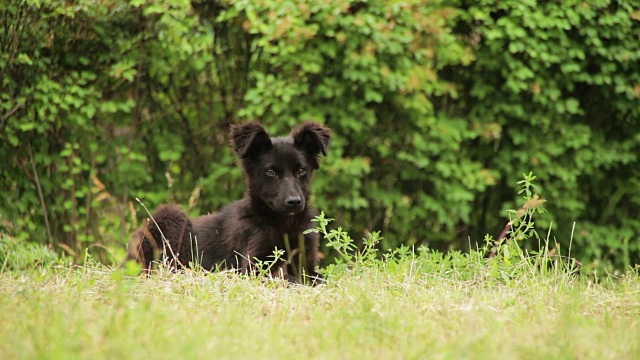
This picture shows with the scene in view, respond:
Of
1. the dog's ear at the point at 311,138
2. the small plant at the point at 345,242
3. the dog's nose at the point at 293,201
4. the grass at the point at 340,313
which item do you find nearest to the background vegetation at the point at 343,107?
the dog's ear at the point at 311,138

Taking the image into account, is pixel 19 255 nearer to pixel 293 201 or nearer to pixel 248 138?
pixel 248 138

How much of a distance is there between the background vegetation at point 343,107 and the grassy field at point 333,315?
2.82 metres

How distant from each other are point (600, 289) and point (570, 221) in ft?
12.6

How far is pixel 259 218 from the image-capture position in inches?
238

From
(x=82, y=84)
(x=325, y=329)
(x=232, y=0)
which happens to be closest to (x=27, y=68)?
(x=82, y=84)

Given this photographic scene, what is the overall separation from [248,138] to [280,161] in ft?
1.04

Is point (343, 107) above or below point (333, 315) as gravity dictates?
above

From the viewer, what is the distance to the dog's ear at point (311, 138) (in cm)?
614

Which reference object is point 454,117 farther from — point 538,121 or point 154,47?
point 154,47

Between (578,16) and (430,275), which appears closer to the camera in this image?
(430,275)

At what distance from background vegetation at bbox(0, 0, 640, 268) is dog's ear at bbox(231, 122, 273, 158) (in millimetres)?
1331

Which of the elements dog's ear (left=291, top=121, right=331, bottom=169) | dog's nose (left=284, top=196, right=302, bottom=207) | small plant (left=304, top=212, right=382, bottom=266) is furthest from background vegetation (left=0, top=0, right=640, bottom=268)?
small plant (left=304, top=212, right=382, bottom=266)

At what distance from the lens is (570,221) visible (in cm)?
845

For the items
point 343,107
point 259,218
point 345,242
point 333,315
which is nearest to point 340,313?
point 333,315
